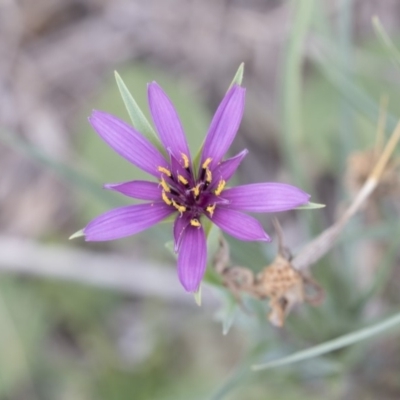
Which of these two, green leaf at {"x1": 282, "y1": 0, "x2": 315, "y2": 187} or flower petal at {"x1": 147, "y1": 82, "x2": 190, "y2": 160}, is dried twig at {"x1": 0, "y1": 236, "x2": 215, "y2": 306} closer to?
green leaf at {"x1": 282, "y1": 0, "x2": 315, "y2": 187}

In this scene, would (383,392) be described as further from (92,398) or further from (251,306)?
(92,398)

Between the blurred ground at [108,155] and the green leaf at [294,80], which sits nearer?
the green leaf at [294,80]

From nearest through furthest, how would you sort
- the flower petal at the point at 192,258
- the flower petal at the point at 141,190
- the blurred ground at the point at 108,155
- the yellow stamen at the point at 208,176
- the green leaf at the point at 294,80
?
the flower petal at the point at 192,258 < the flower petal at the point at 141,190 < the yellow stamen at the point at 208,176 < the green leaf at the point at 294,80 < the blurred ground at the point at 108,155

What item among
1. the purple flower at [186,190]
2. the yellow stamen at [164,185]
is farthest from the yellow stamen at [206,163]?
the yellow stamen at [164,185]

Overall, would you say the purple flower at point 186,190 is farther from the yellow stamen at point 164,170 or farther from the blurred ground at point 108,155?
the blurred ground at point 108,155

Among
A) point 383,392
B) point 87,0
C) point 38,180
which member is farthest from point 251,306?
point 87,0

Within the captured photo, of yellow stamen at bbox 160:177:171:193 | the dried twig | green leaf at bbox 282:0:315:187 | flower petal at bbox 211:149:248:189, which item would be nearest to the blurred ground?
the dried twig

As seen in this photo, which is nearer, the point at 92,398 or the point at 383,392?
the point at 383,392
